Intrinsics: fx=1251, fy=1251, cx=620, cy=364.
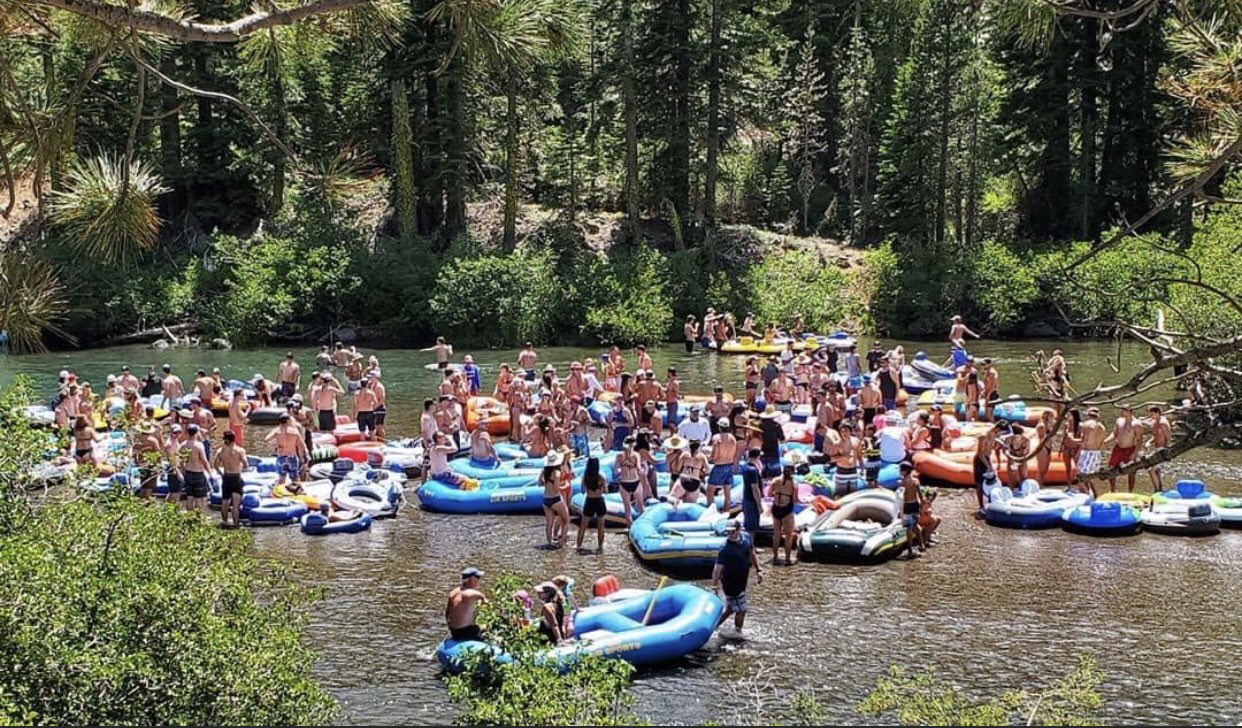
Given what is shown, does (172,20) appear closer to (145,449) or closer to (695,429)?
(145,449)

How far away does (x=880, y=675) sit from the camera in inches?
419

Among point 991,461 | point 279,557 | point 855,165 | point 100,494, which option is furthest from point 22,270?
point 855,165

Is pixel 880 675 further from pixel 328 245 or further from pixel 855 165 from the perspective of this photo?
pixel 855 165

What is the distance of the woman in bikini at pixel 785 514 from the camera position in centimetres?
1400

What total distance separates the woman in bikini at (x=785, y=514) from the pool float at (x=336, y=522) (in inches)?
205

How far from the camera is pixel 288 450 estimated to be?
668 inches

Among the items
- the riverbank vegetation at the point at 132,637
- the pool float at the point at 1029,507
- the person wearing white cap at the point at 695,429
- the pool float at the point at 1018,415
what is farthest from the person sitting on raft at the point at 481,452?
the riverbank vegetation at the point at 132,637

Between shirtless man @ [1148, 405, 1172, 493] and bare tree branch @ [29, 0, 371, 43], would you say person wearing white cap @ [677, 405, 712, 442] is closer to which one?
shirtless man @ [1148, 405, 1172, 493]

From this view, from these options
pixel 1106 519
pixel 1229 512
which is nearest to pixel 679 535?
pixel 1106 519

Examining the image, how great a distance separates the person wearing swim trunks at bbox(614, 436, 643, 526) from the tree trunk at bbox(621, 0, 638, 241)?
23769 millimetres

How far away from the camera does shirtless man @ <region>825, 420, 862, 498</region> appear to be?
16297mm

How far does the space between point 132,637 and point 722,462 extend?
963cm

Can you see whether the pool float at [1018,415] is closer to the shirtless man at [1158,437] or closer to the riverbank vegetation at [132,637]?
the shirtless man at [1158,437]

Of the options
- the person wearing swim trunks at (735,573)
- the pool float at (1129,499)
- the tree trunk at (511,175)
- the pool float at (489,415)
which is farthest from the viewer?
the tree trunk at (511,175)
